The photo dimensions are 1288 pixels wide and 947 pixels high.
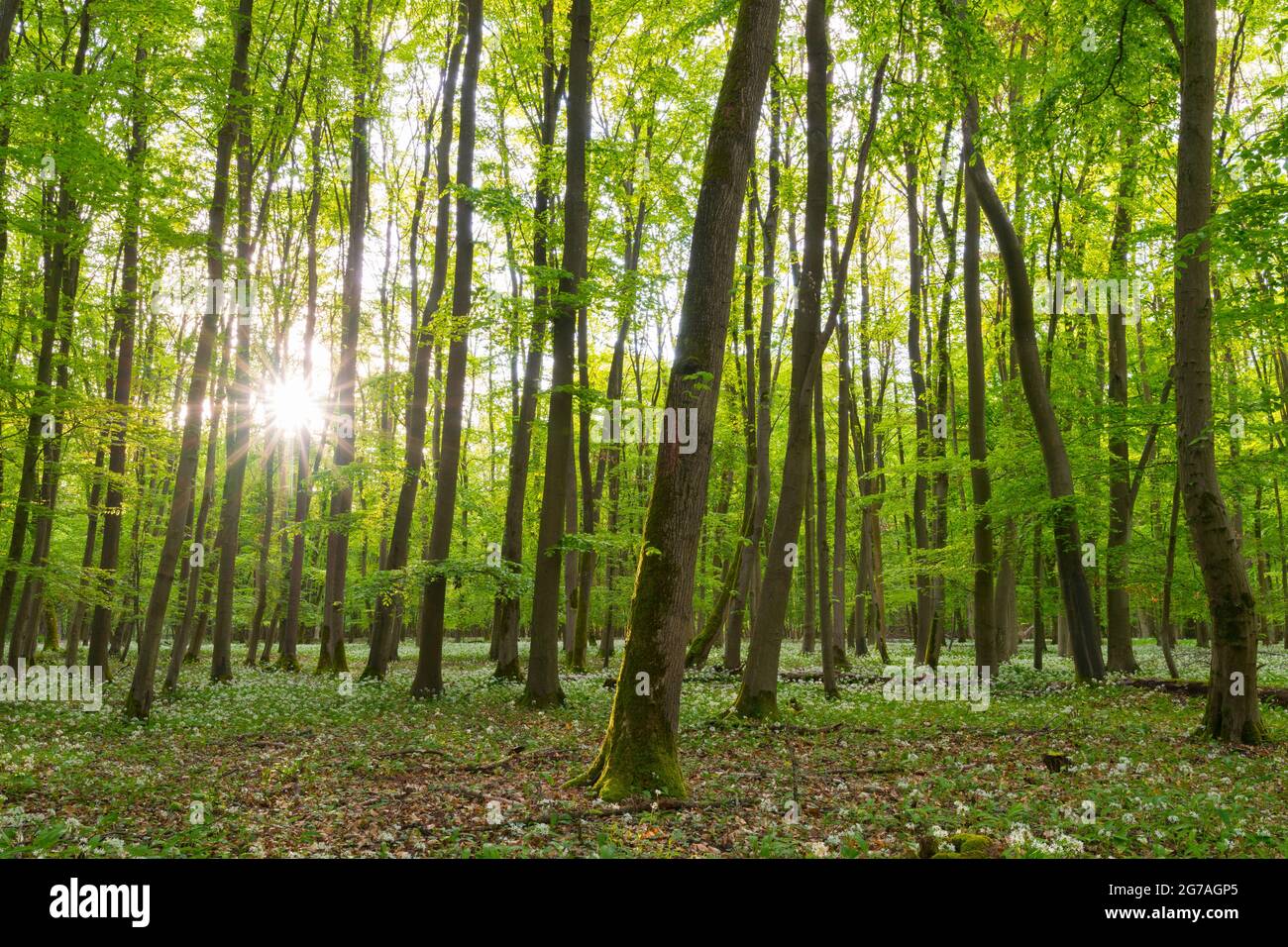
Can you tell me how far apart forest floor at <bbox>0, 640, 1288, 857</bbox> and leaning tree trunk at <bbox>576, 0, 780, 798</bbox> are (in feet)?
1.82

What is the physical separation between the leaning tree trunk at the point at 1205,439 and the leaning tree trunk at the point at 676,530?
226 inches

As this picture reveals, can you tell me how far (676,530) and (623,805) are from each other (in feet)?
8.41

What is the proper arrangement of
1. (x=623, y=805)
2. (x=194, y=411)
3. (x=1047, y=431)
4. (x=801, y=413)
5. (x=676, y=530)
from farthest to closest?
(x=1047, y=431), (x=194, y=411), (x=801, y=413), (x=676, y=530), (x=623, y=805)

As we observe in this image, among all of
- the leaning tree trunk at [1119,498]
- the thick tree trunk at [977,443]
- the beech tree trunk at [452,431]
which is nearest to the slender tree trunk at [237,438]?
the beech tree trunk at [452,431]

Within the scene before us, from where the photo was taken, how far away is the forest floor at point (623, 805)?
19.1 feet

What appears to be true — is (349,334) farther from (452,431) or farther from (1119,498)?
(1119,498)

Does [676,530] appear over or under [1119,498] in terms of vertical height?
under

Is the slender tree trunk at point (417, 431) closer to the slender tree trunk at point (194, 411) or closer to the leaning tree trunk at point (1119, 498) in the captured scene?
the slender tree trunk at point (194, 411)

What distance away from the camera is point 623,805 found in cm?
677

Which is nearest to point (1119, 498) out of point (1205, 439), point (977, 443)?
point (977, 443)

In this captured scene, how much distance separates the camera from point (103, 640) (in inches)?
698

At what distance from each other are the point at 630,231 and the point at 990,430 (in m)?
11.7

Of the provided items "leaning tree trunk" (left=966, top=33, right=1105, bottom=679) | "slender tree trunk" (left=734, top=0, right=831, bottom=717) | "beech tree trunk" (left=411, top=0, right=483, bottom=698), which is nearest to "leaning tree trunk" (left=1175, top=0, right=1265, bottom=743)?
"slender tree trunk" (left=734, top=0, right=831, bottom=717)

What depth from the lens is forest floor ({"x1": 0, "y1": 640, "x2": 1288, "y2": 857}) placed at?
19.1 ft
